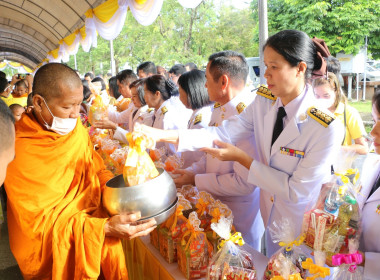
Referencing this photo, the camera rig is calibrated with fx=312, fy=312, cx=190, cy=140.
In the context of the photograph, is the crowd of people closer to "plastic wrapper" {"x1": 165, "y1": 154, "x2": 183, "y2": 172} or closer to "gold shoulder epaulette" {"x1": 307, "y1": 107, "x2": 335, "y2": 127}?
"gold shoulder epaulette" {"x1": 307, "y1": 107, "x2": 335, "y2": 127}

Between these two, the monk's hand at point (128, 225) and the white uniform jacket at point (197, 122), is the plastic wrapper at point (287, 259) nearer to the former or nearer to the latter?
the monk's hand at point (128, 225)

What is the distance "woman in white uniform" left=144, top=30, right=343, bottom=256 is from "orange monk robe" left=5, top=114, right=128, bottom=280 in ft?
1.85

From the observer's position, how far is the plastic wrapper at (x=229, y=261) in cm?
137

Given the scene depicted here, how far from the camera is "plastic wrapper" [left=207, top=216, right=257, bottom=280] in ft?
4.49

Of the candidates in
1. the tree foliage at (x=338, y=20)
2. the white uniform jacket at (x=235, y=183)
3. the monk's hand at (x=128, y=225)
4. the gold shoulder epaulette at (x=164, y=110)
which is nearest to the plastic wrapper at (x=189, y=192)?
A: the white uniform jacket at (x=235, y=183)

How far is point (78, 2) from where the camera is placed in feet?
32.0

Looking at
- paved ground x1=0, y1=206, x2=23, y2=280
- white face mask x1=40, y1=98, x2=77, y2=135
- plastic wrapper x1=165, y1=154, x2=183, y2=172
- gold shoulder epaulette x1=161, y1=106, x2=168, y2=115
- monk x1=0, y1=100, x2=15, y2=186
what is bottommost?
paved ground x1=0, y1=206, x2=23, y2=280

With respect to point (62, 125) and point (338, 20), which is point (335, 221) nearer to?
point (62, 125)

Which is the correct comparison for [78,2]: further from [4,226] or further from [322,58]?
[322,58]

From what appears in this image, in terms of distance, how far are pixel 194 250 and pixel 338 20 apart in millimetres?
14143

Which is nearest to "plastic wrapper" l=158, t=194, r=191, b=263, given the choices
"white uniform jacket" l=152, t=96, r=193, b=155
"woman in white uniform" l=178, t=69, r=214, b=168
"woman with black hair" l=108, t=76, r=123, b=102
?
"woman in white uniform" l=178, t=69, r=214, b=168

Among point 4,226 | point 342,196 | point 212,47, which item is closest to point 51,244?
point 342,196

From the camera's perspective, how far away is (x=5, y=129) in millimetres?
1104

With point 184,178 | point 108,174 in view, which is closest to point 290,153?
point 184,178
